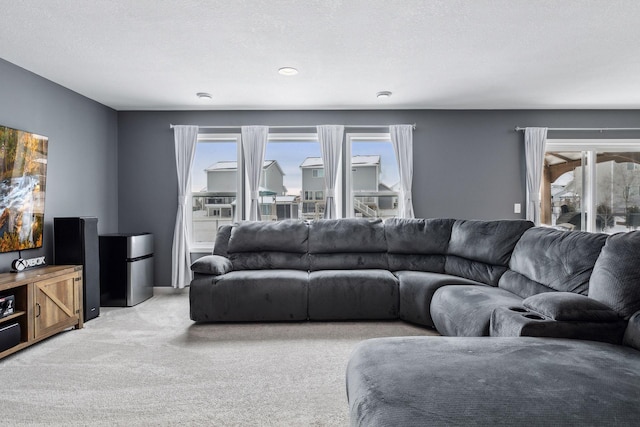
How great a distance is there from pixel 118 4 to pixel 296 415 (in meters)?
2.75

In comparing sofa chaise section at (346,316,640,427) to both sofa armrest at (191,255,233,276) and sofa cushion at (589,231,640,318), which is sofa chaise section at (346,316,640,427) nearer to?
sofa cushion at (589,231,640,318)

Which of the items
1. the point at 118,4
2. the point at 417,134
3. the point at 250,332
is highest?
the point at 118,4

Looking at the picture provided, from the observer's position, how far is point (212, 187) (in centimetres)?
512

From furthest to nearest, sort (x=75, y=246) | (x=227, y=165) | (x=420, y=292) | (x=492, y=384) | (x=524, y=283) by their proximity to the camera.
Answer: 1. (x=227, y=165)
2. (x=75, y=246)
3. (x=420, y=292)
4. (x=524, y=283)
5. (x=492, y=384)

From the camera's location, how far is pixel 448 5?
93.6 inches

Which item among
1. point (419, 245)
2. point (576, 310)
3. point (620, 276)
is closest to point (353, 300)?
point (419, 245)

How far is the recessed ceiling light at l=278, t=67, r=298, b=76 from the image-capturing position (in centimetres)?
345

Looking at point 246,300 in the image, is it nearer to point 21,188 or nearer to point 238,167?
point 238,167

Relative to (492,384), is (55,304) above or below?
below

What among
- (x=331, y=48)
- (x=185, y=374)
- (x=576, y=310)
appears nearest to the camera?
(x=576, y=310)

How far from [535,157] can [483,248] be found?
2.21m

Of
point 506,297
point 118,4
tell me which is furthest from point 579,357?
point 118,4

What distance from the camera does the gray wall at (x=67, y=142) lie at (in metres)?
3.35

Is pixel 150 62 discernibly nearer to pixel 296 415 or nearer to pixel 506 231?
pixel 296 415
